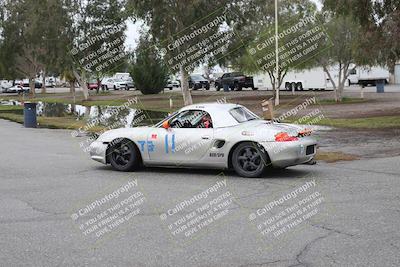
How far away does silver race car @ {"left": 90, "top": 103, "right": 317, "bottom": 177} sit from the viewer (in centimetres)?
983

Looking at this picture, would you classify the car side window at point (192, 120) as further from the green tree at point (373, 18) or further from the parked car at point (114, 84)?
the parked car at point (114, 84)

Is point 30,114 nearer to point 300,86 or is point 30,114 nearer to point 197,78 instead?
point 300,86

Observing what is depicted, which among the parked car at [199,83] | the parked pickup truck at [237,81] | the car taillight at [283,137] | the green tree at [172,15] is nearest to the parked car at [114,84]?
the parked car at [199,83]

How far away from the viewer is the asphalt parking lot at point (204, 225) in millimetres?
5506

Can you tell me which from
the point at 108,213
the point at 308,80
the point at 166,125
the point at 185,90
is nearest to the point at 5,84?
the point at 308,80

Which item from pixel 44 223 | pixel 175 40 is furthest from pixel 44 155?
pixel 175 40

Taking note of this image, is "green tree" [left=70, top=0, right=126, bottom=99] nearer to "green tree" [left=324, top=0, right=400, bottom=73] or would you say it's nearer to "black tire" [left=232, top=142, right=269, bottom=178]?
"green tree" [left=324, top=0, right=400, bottom=73]

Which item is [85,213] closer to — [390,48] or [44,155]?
[44,155]

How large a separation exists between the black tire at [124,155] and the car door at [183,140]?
0.38m

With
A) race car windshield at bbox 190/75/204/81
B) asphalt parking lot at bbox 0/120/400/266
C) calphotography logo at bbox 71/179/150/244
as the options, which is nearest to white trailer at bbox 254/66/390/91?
race car windshield at bbox 190/75/204/81

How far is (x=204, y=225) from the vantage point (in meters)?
6.77

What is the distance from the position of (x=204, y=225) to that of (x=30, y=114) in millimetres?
18478

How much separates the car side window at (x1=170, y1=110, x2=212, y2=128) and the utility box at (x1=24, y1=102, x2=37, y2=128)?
47.6 feet

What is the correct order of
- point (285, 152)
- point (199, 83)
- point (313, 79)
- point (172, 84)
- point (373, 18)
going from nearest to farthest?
point (285, 152), point (373, 18), point (313, 79), point (199, 83), point (172, 84)
